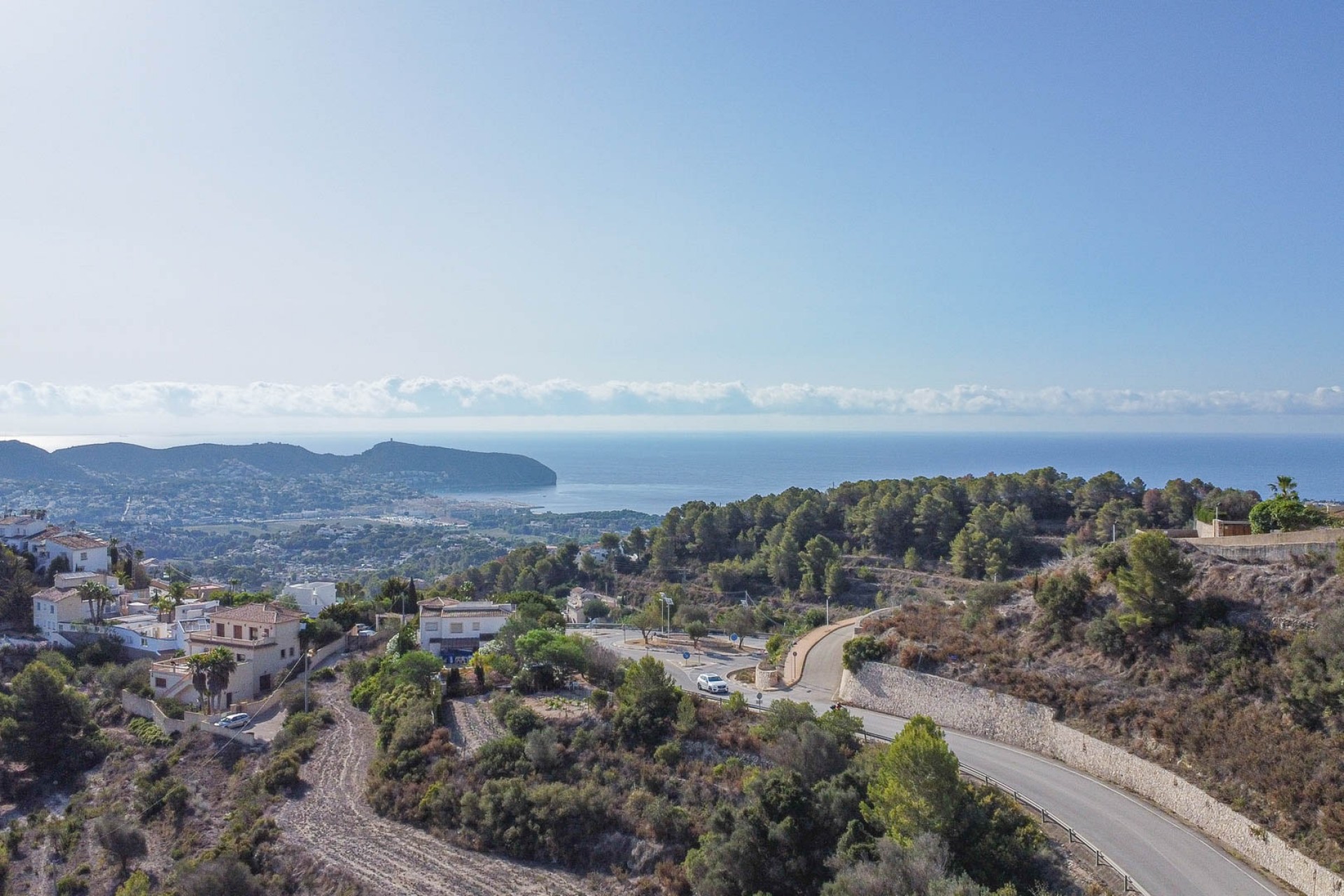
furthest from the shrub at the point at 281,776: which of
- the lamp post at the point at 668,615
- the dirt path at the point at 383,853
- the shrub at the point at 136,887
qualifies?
the lamp post at the point at 668,615

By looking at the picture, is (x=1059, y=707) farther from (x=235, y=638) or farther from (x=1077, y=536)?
(x=235, y=638)

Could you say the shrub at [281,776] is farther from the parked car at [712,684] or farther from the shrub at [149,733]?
the parked car at [712,684]

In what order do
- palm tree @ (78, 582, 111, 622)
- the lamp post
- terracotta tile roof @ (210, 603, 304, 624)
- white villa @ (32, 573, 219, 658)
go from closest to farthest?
terracotta tile roof @ (210, 603, 304, 624), white villa @ (32, 573, 219, 658), palm tree @ (78, 582, 111, 622), the lamp post

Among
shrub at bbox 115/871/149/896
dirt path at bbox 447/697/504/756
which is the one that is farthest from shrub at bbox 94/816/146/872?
dirt path at bbox 447/697/504/756

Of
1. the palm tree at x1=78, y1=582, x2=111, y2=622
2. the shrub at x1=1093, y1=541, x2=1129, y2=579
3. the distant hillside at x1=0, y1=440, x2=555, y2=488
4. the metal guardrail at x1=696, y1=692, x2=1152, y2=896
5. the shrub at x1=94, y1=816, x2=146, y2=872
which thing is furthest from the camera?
the distant hillside at x1=0, y1=440, x2=555, y2=488

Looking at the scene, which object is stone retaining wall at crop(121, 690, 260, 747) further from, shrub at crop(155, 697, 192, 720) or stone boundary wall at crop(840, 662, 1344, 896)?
stone boundary wall at crop(840, 662, 1344, 896)

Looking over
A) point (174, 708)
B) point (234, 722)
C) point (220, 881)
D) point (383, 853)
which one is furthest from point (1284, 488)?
point (174, 708)

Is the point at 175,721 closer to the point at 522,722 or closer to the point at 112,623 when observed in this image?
the point at 112,623
